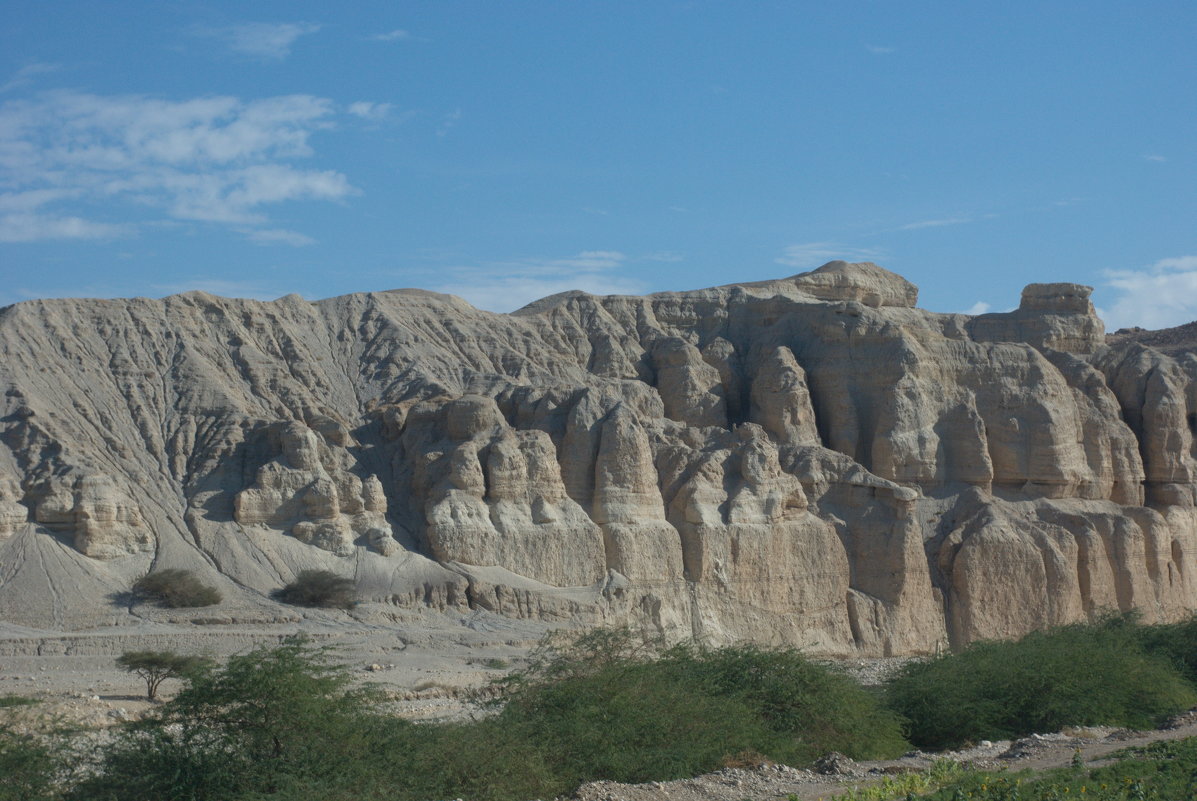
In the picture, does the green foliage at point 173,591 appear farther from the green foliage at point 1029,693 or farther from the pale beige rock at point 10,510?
the green foliage at point 1029,693

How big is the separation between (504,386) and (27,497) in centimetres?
2149

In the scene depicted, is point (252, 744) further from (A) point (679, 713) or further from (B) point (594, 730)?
(A) point (679, 713)

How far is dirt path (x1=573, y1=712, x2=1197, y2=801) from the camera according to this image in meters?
31.7

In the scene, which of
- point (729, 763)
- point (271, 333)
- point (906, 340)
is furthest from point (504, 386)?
point (729, 763)

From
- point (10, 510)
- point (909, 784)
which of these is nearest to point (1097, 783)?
point (909, 784)

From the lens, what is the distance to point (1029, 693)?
44500 millimetres

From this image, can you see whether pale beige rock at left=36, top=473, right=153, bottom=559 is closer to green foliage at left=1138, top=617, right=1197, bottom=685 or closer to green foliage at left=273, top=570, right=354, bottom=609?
green foliage at left=273, top=570, right=354, bottom=609

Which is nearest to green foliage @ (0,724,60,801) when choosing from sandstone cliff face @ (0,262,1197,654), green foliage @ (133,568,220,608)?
sandstone cliff face @ (0,262,1197,654)

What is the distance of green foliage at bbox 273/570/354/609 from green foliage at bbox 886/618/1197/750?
18609 mm

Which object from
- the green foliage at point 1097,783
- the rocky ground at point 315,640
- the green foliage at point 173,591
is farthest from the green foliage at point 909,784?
the green foliage at point 173,591

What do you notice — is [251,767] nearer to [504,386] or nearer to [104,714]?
[104,714]

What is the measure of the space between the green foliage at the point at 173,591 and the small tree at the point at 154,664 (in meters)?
4.41

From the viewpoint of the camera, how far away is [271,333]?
235 feet

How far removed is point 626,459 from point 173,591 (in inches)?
704
